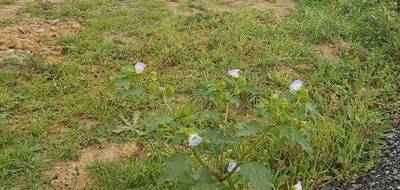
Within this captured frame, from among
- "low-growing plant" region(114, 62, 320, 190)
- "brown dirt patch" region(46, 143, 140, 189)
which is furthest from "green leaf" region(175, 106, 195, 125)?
"brown dirt patch" region(46, 143, 140, 189)

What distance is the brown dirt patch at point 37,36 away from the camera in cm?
417

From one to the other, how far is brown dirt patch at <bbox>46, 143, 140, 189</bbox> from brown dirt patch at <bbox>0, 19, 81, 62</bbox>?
1.37m

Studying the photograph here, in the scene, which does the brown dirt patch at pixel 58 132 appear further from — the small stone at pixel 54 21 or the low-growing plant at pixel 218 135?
the small stone at pixel 54 21

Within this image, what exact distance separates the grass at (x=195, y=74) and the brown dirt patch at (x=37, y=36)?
128 millimetres

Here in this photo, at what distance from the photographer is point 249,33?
4574 millimetres

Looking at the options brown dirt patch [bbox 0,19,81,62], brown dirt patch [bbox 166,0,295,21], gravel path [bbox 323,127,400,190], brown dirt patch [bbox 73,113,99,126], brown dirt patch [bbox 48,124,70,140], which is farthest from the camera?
brown dirt patch [bbox 166,0,295,21]

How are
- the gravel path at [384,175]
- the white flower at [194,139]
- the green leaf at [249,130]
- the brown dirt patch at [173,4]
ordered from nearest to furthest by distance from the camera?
the white flower at [194,139], the green leaf at [249,130], the gravel path at [384,175], the brown dirt patch at [173,4]

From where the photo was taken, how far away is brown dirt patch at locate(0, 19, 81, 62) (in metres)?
4.17

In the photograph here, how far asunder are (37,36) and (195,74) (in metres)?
1.56

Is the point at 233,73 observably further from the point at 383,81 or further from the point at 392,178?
the point at 383,81

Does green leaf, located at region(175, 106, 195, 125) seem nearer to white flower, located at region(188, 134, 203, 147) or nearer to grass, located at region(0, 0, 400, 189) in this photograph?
white flower, located at region(188, 134, 203, 147)

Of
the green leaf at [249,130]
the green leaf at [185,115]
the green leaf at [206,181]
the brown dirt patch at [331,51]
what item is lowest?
the brown dirt patch at [331,51]

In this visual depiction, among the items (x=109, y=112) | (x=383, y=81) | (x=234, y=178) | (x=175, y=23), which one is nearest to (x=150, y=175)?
(x=234, y=178)

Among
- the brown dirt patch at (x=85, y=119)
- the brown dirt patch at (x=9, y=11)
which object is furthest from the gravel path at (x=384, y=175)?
the brown dirt patch at (x=9, y=11)
